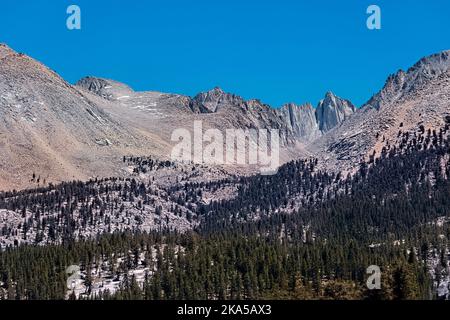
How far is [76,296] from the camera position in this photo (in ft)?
611

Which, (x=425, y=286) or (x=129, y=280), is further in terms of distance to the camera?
(x=129, y=280)

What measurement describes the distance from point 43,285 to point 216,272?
47.4m
